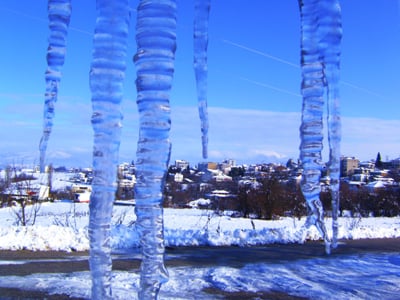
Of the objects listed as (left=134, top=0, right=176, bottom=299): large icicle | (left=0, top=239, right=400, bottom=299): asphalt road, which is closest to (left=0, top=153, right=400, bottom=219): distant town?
(left=0, top=239, right=400, bottom=299): asphalt road

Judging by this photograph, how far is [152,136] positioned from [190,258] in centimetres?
1125

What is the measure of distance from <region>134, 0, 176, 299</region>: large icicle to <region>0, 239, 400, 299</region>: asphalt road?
625cm

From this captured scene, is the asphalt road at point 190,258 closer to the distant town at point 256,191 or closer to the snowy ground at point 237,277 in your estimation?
the snowy ground at point 237,277

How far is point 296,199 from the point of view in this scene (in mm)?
33719

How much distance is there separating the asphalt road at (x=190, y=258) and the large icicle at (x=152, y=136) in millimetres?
6249

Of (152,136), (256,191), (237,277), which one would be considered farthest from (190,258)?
(256,191)

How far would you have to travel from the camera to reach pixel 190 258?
13219 millimetres

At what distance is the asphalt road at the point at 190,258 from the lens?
28.1 ft

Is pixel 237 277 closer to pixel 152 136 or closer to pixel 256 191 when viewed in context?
pixel 152 136

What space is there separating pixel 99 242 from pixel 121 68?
0.91 m

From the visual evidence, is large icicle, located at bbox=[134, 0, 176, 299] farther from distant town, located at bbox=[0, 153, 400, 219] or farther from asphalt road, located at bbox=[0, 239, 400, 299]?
distant town, located at bbox=[0, 153, 400, 219]

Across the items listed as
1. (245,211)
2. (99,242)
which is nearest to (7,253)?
(99,242)

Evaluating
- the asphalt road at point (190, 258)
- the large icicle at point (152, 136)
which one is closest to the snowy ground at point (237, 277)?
the asphalt road at point (190, 258)

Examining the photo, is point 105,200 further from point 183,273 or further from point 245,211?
point 245,211
